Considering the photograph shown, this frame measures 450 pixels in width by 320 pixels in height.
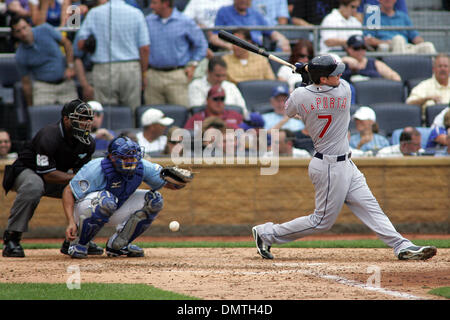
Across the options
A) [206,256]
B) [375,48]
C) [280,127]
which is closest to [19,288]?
[206,256]

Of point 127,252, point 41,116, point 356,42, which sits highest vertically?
point 356,42

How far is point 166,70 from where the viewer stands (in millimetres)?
10648

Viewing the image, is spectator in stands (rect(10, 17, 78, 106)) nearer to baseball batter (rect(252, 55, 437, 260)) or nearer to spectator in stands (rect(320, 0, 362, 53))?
spectator in stands (rect(320, 0, 362, 53))

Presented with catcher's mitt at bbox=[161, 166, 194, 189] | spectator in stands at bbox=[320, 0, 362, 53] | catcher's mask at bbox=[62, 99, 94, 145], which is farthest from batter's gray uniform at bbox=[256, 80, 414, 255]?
spectator in stands at bbox=[320, 0, 362, 53]

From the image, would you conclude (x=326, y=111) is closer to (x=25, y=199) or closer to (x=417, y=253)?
(x=417, y=253)

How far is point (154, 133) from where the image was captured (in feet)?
31.7

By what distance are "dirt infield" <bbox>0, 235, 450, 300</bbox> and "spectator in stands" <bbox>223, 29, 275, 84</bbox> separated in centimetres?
410

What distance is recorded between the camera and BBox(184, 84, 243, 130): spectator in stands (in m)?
9.88

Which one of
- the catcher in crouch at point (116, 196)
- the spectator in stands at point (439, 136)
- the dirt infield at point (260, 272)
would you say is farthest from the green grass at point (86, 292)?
the spectator in stands at point (439, 136)

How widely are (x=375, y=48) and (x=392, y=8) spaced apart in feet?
2.21

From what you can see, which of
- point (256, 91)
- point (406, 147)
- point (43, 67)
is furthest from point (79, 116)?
point (406, 147)

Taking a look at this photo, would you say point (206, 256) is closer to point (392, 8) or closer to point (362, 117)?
point (362, 117)

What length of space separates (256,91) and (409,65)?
2.58 m

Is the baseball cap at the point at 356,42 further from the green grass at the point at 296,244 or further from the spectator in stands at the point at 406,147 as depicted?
the green grass at the point at 296,244
